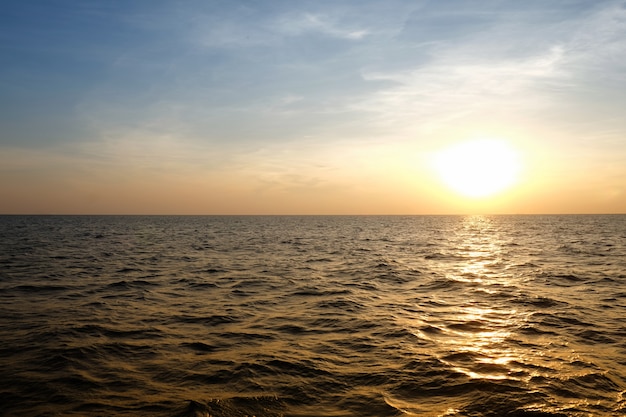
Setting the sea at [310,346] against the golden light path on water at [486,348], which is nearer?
the sea at [310,346]

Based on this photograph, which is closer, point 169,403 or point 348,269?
point 169,403

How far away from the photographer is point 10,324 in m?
13.3

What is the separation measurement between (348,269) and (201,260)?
12.0m

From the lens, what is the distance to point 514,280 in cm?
2344

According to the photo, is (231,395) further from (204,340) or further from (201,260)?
(201,260)

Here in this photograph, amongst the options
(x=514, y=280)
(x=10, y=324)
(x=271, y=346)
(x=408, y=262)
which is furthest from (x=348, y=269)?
(x=10, y=324)

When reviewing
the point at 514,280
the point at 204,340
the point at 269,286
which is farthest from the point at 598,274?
the point at 204,340

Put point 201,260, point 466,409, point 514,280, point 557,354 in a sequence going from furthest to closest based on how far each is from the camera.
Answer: point 201,260, point 514,280, point 557,354, point 466,409

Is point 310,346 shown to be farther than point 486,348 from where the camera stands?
Yes

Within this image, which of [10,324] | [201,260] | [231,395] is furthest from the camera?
[201,260]

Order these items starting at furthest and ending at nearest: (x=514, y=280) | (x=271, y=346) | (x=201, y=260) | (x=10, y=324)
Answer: (x=201, y=260) → (x=514, y=280) → (x=10, y=324) → (x=271, y=346)

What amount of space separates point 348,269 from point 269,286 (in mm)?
8438

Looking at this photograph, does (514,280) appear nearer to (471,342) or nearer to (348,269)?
(348,269)

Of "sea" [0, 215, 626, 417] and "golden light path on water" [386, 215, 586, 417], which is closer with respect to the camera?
"sea" [0, 215, 626, 417]
